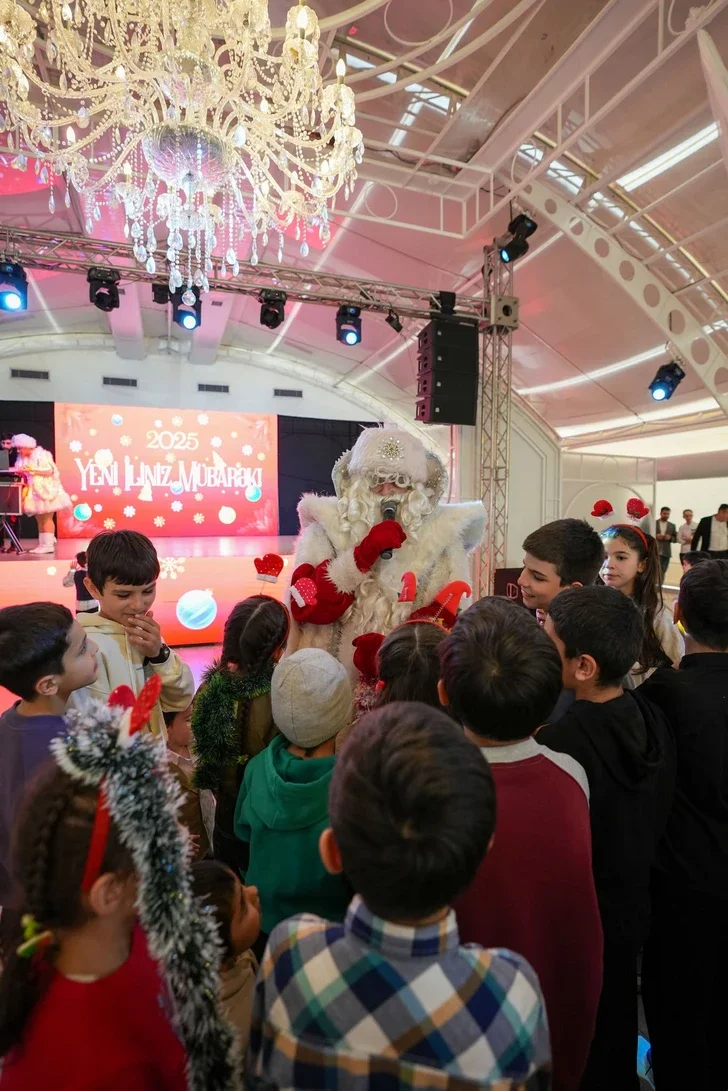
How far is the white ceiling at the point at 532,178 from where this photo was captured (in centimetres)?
362

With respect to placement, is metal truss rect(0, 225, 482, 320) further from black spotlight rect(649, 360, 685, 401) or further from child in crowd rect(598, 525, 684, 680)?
child in crowd rect(598, 525, 684, 680)

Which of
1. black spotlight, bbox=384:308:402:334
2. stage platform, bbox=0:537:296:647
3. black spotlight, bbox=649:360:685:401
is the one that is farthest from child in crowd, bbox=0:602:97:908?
black spotlight, bbox=649:360:685:401

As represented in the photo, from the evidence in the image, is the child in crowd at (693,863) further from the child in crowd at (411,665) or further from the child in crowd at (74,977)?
the child in crowd at (74,977)

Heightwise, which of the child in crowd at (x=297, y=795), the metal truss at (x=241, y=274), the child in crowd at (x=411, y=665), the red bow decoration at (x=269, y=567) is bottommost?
the child in crowd at (x=297, y=795)

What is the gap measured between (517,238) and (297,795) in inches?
205

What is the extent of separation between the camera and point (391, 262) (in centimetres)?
636

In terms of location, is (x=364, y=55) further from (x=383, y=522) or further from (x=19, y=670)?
(x=19, y=670)

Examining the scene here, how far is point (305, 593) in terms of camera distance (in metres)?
2.03

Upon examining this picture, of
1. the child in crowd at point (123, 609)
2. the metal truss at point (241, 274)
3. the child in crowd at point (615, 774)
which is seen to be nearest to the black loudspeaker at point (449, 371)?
the metal truss at point (241, 274)

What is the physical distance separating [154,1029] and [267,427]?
27.9 feet

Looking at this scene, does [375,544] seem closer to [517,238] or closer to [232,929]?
[232,929]

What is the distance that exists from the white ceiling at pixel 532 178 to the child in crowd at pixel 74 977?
4.03 metres

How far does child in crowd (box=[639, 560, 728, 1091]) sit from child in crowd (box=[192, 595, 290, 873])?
3.04 feet

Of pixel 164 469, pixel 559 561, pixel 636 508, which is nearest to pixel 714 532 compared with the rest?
pixel 636 508
